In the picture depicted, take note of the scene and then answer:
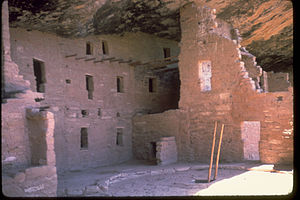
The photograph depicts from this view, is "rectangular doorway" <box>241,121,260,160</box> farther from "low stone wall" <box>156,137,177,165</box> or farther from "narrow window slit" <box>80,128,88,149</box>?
"narrow window slit" <box>80,128,88,149</box>

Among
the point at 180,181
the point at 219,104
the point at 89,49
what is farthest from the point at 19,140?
the point at 219,104

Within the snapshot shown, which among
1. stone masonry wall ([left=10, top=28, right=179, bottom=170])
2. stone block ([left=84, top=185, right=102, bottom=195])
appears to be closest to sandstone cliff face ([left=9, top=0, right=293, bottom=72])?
stone masonry wall ([left=10, top=28, right=179, bottom=170])

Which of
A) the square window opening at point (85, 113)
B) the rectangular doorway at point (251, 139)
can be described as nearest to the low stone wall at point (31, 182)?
the square window opening at point (85, 113)

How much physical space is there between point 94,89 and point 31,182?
820cm

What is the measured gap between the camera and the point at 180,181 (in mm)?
10312

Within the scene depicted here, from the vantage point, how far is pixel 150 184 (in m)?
10.2

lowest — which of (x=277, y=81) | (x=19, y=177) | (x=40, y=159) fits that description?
(x=19, y=177)

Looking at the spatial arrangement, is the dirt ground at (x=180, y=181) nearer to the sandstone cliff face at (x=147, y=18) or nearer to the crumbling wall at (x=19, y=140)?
the crumbling wall at (x=19, y=140)

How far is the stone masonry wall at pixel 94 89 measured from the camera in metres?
12.7

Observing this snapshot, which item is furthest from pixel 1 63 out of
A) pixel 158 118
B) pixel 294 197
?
pixel 158 118

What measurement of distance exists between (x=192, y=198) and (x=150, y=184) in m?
2.56

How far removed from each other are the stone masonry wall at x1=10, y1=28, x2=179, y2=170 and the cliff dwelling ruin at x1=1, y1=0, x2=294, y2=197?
5 cm

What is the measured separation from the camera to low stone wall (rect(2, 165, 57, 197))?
6.45m

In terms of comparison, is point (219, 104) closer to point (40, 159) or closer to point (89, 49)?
point (89, 49)
